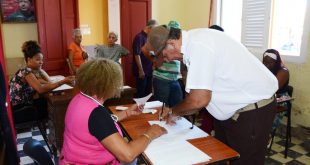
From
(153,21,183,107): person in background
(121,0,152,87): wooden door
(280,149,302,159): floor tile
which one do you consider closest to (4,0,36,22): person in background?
(121,0,152,87): wooden door

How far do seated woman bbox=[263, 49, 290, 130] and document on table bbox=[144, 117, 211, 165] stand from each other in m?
1.75

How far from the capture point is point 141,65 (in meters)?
4.54

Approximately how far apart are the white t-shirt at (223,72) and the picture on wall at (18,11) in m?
3.49

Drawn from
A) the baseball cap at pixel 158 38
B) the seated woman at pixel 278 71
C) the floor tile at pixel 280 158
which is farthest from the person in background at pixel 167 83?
the baseball cap at pixel 158 38

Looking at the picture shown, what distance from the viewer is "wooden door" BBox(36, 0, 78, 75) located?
4262mm

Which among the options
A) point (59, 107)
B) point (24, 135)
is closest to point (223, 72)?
point (59, 107)

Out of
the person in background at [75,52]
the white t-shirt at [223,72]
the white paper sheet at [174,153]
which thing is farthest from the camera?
the person in background at [75,52]

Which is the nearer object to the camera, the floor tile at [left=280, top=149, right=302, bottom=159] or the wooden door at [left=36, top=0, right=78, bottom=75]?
the floor tile at [left=280, top=149, right=302, bottom=159]

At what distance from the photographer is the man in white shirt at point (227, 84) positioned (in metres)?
1.52

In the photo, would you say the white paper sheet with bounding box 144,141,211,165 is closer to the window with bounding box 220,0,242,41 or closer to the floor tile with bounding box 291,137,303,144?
the floor tile with bounding box 291,137,303,144

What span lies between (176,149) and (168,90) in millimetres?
2272

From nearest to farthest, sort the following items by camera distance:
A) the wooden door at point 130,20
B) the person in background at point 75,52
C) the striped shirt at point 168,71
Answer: the striped shirt at point 168,71, the person in background at point 75,52, the wooden door at point 130,20

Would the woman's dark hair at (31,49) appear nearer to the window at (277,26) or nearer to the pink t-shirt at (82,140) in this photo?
the pink t-shirt at (82,140)

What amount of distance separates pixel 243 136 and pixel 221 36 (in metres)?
0.63
